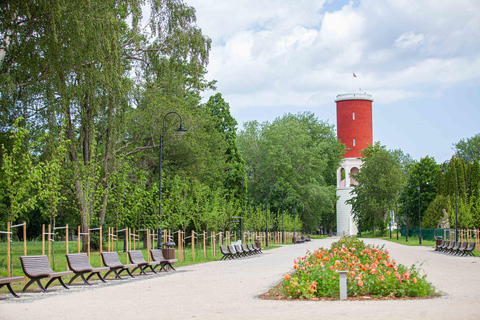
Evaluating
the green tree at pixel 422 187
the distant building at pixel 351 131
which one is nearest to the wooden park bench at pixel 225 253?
the green tree at pixel 422 187

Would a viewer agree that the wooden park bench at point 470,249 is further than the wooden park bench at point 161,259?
Yes

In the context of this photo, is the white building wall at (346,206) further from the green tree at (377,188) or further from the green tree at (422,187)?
the green tree at (422,187)

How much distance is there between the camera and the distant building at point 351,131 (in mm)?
97250

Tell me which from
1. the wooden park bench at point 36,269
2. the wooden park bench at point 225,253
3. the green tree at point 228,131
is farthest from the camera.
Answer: the green tree at point 228,131

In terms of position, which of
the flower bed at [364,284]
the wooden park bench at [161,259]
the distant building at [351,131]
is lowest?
the wooden park bench at [161,259]

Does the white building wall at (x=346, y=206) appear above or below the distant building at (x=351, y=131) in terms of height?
below

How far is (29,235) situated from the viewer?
79.6 metres

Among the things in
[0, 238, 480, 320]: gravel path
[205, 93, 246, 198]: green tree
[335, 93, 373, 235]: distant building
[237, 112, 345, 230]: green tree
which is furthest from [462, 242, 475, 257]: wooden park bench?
[335, 93, 373, 235]: distant building

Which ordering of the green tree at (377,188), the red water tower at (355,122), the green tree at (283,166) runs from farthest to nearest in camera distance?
the red water tower at (355,122)
the green tree at (377,188)
the green tree at (283,166)

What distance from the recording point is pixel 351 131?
97188 millimetres

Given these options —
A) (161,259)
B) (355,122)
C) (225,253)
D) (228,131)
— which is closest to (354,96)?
(355,122)

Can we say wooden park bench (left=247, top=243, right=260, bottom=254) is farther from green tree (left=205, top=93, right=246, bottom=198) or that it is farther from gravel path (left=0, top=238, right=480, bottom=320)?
gravel path (left=0, top=238, right=480, bottom=320)

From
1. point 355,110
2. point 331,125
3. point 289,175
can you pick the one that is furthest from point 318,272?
point 355,110

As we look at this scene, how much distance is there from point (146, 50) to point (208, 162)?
62.2ft
